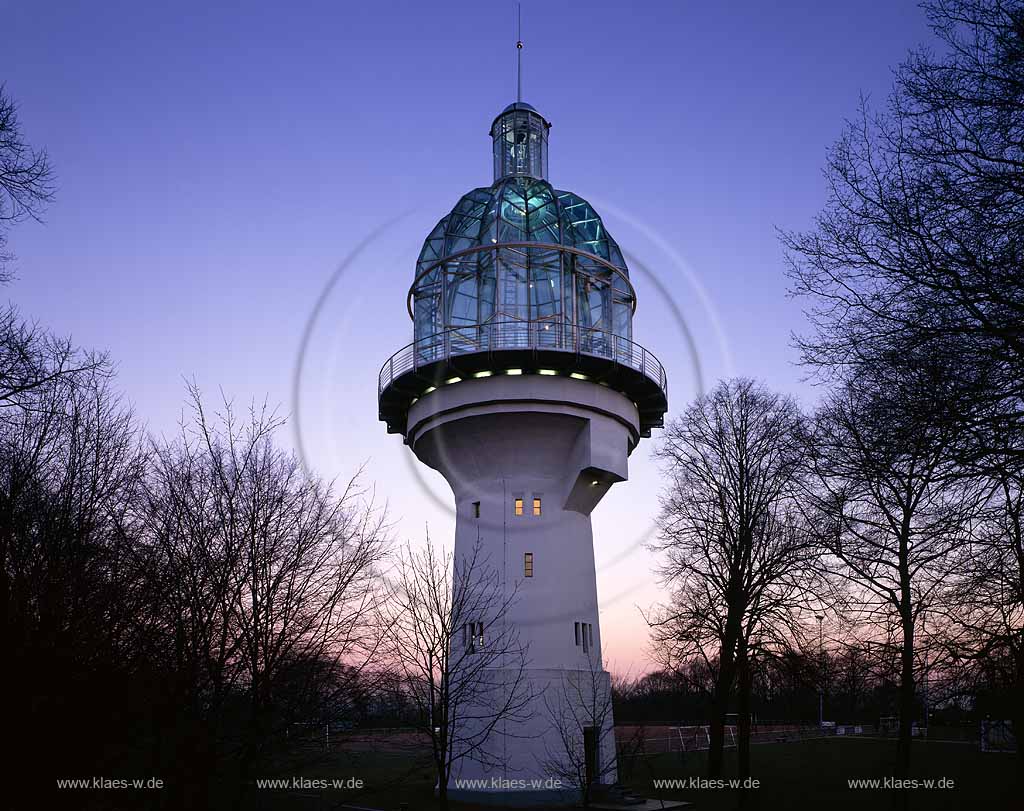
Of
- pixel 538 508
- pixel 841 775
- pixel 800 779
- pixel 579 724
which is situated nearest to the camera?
pixel 579 724

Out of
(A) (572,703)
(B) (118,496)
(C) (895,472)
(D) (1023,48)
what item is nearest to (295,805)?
(A) (572,703)

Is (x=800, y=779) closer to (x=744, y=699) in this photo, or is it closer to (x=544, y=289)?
(x=744, y=699)

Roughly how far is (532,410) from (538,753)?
1148 cm

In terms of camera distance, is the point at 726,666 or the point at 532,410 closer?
the point at 726,666

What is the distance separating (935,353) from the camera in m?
8.35

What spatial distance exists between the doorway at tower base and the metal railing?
11061 millimetres

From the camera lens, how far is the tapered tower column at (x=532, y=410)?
28.8m

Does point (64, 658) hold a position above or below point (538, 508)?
below

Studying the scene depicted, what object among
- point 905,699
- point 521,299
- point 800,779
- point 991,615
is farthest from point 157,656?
point 800,779

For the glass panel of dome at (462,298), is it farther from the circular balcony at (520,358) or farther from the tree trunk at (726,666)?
the tree trunk at (726,666)

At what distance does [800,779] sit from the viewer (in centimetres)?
3591

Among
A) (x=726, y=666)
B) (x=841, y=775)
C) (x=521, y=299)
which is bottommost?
(x=841, y=775)

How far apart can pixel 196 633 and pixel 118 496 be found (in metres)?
6.87

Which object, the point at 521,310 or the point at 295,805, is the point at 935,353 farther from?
the point at 295,805
